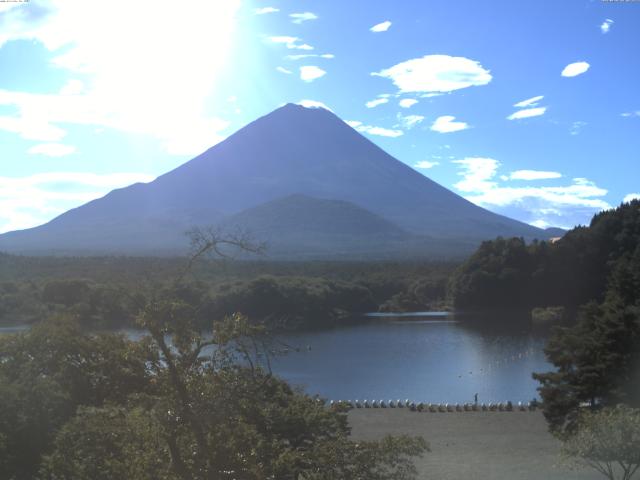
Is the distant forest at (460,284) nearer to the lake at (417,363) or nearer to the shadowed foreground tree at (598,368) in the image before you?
the lake at (417,363)

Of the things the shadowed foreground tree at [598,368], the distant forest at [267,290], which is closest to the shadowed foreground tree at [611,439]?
the shadowed foreground tree at [598,368]

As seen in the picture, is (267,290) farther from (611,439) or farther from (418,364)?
(611,439)

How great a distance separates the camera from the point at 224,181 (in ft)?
390

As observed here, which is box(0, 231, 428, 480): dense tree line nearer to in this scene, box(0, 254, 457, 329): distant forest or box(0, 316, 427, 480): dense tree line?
box(0, 316, 427, 480): dense tree line

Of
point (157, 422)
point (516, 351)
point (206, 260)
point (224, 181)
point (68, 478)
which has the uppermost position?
point (224, 181)

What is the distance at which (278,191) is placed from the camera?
118875 mm

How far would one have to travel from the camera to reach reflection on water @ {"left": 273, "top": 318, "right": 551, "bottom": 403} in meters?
21.4

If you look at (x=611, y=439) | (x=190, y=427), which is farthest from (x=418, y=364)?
(x=190, y=427)

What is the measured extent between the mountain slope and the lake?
195ft

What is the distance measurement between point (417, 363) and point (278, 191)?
307ft

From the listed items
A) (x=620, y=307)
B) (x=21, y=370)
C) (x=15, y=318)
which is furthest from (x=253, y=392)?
(x=15, y=318)

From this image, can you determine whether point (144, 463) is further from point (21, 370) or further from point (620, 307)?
point (620, 307)

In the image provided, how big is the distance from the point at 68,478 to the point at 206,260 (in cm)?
155

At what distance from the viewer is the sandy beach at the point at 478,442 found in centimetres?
1126
